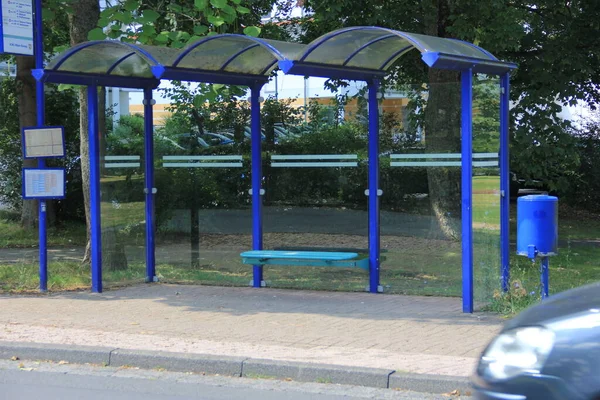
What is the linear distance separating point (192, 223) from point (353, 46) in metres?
3.48

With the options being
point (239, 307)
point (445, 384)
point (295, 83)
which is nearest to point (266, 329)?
point (239, 307)

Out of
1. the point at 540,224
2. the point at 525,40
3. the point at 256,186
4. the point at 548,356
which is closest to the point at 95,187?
the point at 256,186

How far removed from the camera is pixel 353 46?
922 centimetres

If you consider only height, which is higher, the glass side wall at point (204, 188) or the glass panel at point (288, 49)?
the glass panel at point (288, 49)

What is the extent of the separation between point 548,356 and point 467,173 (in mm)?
5104

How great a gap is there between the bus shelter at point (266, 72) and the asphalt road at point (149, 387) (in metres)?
2.92

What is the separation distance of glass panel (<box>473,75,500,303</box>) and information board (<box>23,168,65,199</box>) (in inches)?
201

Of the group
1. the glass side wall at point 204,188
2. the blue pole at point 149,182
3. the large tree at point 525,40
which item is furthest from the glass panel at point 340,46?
the large tree at point 525,40

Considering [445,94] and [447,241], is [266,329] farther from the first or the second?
[445,94]

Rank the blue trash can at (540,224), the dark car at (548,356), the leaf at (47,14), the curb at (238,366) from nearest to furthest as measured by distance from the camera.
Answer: the dark car at (548,356), the curb at (238,366), the blue trash can at (540,224), the leaf at (47,14)

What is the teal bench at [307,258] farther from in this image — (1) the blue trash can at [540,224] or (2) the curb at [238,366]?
(2) the curb at [238,366]

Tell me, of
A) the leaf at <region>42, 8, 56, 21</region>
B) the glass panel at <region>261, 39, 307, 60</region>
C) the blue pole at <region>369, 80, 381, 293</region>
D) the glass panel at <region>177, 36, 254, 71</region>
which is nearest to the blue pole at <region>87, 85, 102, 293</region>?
the glass panel at <region>177, 36, 254, 71</region>

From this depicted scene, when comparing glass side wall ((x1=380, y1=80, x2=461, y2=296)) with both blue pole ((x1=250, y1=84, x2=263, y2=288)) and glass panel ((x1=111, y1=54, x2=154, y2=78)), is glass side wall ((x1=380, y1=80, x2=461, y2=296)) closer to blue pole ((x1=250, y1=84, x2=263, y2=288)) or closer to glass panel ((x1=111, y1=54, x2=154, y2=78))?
blue pole ((x1=250, y1=84, x2=263, y2=288))

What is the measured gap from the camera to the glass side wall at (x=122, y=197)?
10.7 meters
